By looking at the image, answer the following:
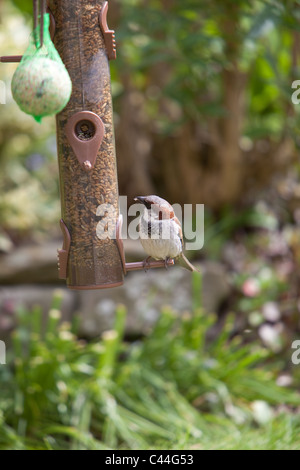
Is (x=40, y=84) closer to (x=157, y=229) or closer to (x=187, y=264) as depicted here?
(x=157, y=229)

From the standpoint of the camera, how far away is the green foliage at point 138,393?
2881 millimetres

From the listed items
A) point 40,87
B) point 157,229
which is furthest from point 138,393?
point 40,87

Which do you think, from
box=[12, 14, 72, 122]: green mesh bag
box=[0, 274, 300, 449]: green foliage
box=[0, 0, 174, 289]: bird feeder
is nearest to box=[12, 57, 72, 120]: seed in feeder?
box=[12, 14, 72, 122]: green mesh bag

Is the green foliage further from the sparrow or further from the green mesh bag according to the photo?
the green mesh bag

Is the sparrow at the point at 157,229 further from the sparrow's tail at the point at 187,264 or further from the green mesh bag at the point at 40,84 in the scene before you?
the green mesh bag at the point at 40,84

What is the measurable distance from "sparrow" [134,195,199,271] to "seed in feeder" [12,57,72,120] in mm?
423

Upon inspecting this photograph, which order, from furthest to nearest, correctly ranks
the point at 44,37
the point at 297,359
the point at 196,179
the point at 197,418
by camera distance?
the point at 196,179, the point at 297,359, the point at 197,418, the point at 44,37

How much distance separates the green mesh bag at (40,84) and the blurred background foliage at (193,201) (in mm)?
1231

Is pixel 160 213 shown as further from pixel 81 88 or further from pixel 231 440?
pixel 231 440

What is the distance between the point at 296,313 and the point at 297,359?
36 centimetres

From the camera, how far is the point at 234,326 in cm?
397

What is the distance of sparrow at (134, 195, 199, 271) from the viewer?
6.18ft
